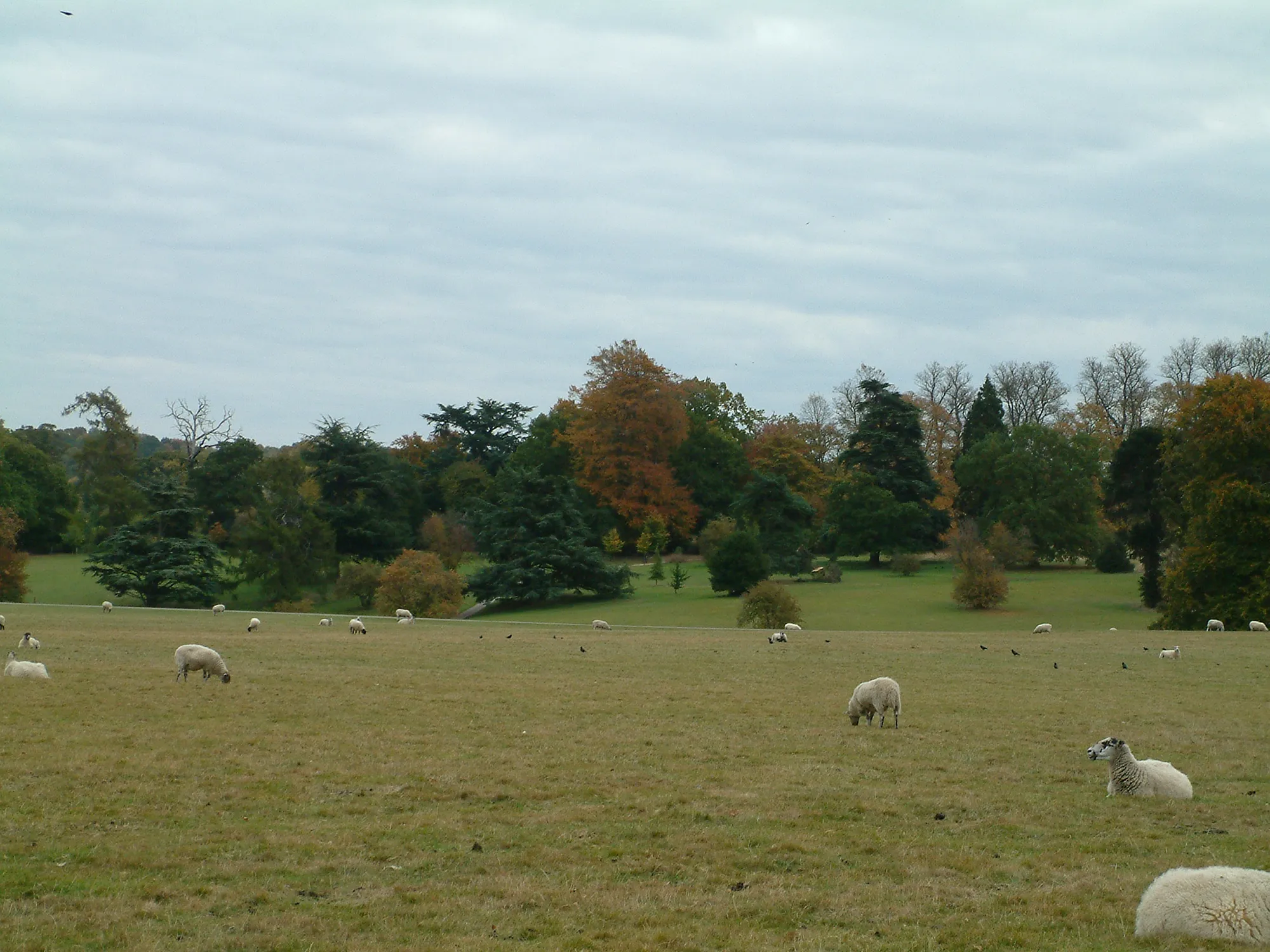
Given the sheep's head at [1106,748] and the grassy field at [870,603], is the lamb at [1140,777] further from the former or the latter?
the grassy field at [870,603]

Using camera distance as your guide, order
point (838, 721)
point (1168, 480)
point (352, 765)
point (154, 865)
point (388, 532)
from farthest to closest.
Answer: point (388, 532) < point (1168, 480) < point (838, 721) < point (352, 765) < point (154, 865)

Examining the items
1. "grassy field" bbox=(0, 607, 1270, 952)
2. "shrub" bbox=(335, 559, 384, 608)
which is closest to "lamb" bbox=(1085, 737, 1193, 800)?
"grassy field" bbox=(0, 607, 1270, 952)

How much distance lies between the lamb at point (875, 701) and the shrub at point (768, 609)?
36465mm

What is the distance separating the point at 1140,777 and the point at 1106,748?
1.56 ft

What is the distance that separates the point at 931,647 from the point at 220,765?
2812 centimetres

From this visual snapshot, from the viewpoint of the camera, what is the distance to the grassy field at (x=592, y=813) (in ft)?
26.8

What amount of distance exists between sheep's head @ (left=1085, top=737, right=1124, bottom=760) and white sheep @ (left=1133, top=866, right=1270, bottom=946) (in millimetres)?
5420

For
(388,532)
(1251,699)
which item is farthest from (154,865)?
(388,532)

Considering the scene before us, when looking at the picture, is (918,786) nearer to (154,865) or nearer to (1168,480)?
(154,865)

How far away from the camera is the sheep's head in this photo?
518 inches

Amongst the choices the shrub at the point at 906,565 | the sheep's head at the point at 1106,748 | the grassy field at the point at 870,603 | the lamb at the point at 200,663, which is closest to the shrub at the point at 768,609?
the grassy field at the point at 870,603

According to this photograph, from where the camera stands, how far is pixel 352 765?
14164 mm

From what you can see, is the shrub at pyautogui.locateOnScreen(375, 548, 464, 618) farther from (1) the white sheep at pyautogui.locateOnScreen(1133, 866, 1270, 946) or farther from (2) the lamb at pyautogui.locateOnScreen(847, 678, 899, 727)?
(1) the white sheep at pyautogui.locateOnScreen(1133, 866, 1270, 946)

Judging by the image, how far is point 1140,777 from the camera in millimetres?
12992
